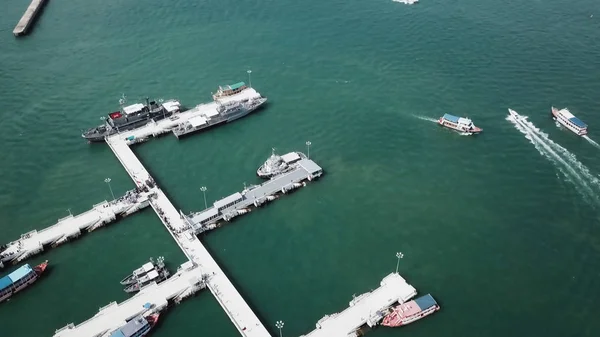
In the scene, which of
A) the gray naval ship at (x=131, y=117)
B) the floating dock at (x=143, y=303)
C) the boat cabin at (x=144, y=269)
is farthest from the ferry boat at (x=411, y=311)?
the gray naval ship at (x=131, y=117)

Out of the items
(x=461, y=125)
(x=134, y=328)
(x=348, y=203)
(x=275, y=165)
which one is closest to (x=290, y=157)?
(x=275, y=165)

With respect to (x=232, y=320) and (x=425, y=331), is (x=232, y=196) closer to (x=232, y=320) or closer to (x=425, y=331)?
(x=232, y=320)

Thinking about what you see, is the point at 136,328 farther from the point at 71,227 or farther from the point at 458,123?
the point at 458,123

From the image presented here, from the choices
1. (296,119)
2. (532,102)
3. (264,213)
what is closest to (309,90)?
(296,119)

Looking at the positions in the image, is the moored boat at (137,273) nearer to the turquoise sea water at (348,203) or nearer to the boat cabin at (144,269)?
the boat cabin at (144,269)

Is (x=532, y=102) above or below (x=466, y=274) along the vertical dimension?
above
